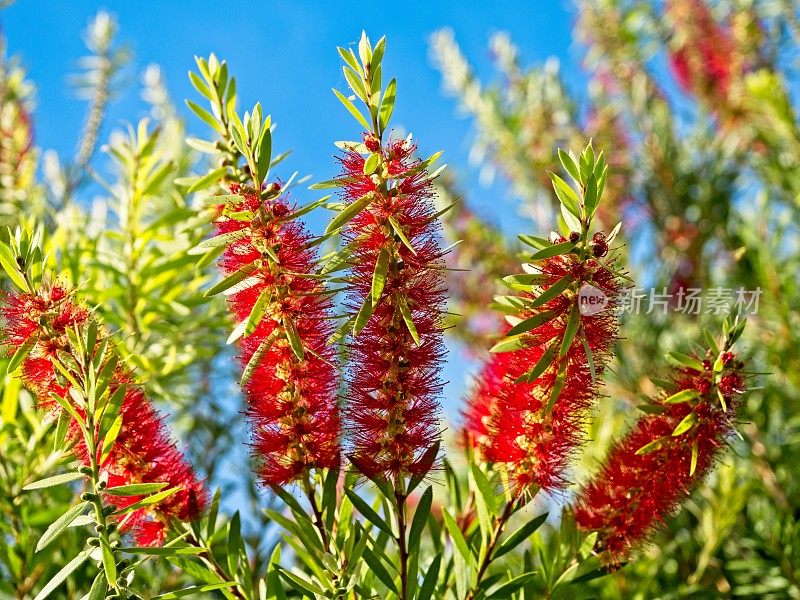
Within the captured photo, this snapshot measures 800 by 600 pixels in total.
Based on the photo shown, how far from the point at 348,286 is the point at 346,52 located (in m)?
0.22

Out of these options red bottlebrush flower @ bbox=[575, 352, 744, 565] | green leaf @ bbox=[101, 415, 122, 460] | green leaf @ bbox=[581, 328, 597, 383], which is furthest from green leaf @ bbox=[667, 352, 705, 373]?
green leaf @ bbox=[101, 415, 122, 460]

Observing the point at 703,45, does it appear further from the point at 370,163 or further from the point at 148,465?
the point at 148,465

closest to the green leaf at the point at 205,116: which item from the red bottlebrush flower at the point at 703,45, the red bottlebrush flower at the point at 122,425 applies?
the red bottlebrush flower at the point at 122,425

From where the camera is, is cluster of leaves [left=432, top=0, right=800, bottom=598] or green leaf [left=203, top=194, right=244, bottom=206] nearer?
green leaf [left=203, top=194, right=244, bottom=206]

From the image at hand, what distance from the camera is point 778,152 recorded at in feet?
7.36

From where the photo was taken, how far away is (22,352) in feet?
2.55

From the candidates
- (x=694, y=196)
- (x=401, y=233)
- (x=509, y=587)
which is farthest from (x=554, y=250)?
(x=694, y=196)

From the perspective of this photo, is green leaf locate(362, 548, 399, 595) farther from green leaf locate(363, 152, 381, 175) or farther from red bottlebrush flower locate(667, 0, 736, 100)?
red bottlebrush flower locate(667, 0, 736, 100)

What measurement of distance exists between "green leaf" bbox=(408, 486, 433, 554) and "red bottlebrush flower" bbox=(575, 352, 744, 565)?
185 mm

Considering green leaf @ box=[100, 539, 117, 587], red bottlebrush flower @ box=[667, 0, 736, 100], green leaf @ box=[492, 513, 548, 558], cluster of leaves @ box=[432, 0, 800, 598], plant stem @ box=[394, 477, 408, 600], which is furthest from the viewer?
red bottlebrush flower @ box=[667, 0, 736, 100]

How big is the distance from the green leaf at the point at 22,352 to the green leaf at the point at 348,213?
0.30m

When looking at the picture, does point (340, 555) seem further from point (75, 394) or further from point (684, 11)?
point (684, 11)

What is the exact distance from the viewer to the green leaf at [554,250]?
29.0 inches

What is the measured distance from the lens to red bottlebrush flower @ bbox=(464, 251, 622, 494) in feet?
2.54
